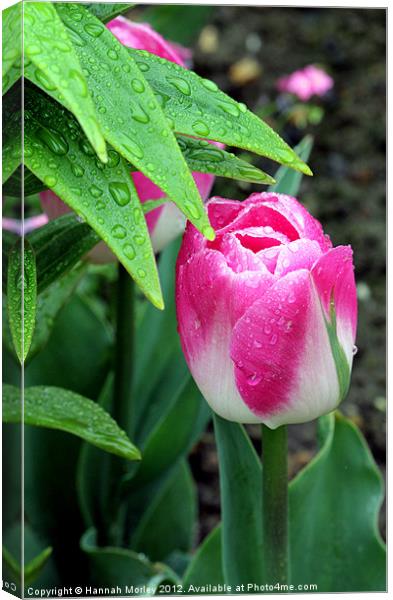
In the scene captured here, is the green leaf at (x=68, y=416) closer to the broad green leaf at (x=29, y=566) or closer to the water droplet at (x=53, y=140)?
the broad green leaf at (x=29, y=566)

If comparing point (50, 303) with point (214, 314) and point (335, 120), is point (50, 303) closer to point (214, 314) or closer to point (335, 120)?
point (214, 314)

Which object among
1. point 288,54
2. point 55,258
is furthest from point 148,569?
point 288,54

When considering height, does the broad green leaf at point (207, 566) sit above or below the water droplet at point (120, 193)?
below

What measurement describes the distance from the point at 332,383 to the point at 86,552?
0.41 metres

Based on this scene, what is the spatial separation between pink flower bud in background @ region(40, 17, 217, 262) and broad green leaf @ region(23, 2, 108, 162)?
17cm

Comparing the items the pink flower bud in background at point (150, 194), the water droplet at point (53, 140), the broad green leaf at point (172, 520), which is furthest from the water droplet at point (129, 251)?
the broad green leaf at point (172, 520)

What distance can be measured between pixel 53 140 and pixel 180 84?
112 mm

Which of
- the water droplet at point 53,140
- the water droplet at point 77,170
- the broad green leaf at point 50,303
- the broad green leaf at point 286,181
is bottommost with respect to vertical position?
the broad green leaf at point 50,303

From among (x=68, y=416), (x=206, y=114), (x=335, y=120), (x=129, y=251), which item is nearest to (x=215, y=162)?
(x=206, y=114)

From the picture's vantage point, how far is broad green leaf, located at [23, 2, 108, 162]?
2.68ft

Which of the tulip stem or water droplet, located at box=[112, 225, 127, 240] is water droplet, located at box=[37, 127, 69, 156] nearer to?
water droplet, located at box=[112, 225, 127, 240]

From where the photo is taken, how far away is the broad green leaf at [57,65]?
2.68 feet

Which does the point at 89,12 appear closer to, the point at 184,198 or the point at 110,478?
the point at 184,198

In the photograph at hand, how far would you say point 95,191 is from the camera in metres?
A: 0.89
